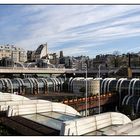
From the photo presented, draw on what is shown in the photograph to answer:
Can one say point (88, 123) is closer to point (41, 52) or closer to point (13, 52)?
point (13, 52)

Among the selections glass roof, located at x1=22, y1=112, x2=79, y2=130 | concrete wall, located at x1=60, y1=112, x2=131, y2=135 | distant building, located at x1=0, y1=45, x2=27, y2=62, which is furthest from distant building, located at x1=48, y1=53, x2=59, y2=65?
concrete wall, located at x1=60, y1=112, x2=131, y2=135

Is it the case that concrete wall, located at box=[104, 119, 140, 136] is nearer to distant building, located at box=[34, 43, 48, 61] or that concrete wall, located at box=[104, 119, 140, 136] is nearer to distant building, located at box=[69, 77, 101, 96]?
distant building, located at box=[69, 77, 101, 96]

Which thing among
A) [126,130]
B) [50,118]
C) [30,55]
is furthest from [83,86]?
[30,55]

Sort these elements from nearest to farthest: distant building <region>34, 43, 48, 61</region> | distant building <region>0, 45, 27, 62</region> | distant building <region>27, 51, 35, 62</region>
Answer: distant building <region>0, 45, 27, 62</region>
distant building <region>34, 43, 48, 61</region>
distant building <region>27, 51, 35, 62</region>

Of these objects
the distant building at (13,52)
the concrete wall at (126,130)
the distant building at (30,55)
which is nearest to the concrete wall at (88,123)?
the concrete wall at (126,130)

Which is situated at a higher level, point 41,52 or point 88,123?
point 41,52

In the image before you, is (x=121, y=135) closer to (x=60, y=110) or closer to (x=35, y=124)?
(x=35, y=124)

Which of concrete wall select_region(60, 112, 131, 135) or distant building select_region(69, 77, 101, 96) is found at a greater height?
concrete wall select_region(60, 112, 131, 135)

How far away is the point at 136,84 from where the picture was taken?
51812 mm

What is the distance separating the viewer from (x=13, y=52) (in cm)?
16625

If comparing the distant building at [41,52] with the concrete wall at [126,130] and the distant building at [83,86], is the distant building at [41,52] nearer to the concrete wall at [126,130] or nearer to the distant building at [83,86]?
the distant building at [83,86]

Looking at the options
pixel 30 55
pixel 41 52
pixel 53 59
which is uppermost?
pixel 41 52

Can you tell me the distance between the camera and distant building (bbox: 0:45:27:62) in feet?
522

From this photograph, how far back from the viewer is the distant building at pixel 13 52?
159000mm
